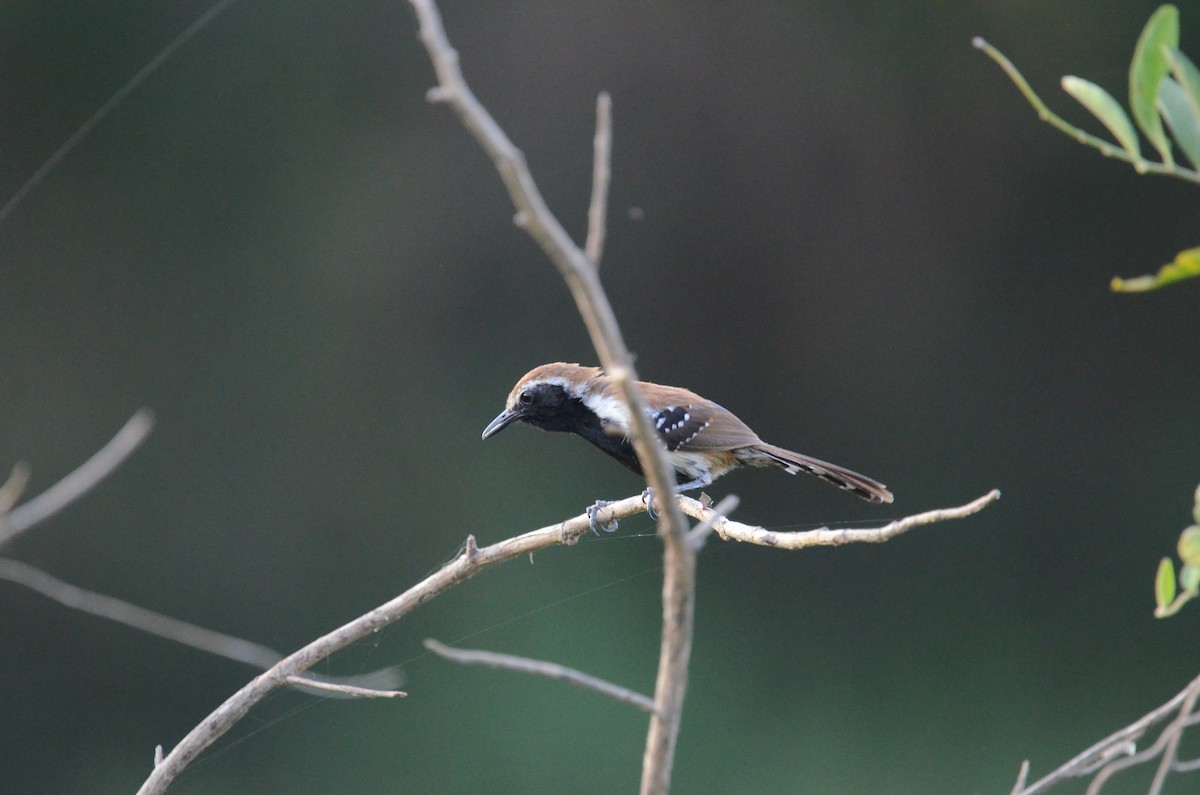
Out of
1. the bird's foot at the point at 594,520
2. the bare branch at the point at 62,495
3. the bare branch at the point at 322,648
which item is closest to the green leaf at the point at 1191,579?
the bare branch at the point at 62,495

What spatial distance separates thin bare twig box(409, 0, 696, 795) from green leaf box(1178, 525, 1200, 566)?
297mm

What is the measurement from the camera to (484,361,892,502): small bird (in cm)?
257

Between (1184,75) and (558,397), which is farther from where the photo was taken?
(558,397)

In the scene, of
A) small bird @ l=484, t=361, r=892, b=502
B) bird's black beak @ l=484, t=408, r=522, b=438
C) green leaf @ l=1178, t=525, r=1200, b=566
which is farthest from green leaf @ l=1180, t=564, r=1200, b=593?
bird's black beak @ l=484, t=408, r=522, b=438

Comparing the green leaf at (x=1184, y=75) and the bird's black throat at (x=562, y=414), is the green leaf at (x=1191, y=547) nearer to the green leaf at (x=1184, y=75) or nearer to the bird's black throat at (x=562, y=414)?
the green leaf at (x=1184, y=75)

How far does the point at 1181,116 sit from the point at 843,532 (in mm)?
421

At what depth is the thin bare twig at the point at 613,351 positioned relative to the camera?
1.86 feet

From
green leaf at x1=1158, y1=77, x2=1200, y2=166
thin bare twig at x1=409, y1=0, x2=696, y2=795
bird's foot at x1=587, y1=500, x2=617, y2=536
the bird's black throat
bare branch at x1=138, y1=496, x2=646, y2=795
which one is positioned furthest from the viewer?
the bird's black throat

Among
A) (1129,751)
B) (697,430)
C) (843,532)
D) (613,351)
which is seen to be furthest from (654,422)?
(613,351)

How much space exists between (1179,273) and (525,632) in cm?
407

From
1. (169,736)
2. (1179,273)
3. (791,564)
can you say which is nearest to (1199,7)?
(791,564)

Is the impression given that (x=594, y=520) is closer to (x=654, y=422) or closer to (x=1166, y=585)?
(x=654, y=422)

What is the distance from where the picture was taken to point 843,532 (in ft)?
3.22

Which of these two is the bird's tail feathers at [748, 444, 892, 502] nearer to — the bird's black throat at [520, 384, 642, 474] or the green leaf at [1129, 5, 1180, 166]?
the bird's black throat at [520, 384, 642, 474]
